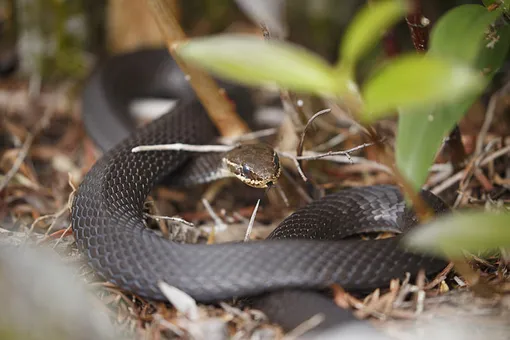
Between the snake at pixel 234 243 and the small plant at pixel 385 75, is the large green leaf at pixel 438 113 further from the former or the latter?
the snake at pixel 234 243

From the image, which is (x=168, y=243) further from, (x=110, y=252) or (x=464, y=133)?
(x=464, y=133)

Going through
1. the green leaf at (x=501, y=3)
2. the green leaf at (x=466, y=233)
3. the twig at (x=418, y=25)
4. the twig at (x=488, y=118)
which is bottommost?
the twig at (x=488, y=118)

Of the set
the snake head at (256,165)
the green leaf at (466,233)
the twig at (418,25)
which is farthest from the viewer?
the snake head at (256,165)

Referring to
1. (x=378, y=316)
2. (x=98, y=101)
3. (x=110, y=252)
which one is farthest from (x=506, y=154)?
(x=98, y=101)

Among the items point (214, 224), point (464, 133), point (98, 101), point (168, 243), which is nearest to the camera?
point (168, 243)

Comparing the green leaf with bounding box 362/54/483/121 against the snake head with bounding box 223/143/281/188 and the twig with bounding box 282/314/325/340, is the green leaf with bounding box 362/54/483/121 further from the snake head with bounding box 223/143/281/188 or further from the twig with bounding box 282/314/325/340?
the snake head with bounding box 223/143/281/188

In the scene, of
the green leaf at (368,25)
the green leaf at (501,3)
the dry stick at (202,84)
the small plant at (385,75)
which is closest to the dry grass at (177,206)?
the dry stick at (202,84)
